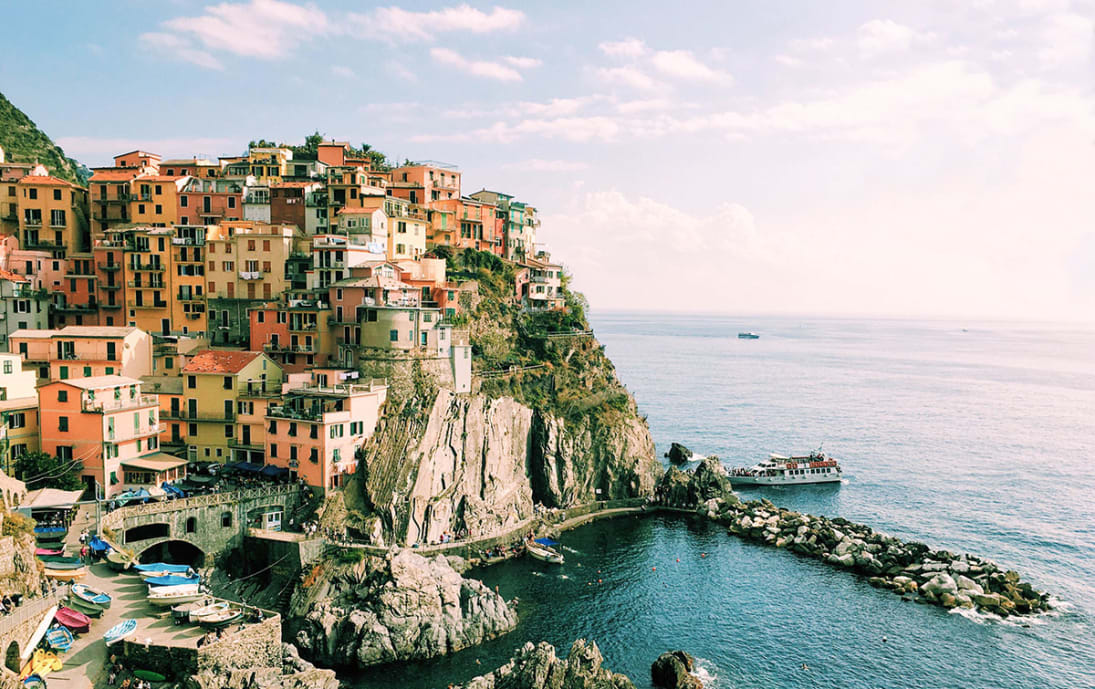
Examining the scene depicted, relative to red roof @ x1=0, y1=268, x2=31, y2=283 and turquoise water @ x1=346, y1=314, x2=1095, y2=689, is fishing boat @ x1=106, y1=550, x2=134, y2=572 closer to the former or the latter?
turquoise water @ x1=346, y1=314, x2=1095, y2=689

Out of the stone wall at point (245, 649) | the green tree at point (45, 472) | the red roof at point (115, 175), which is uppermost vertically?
the red roof at point (115, 175)

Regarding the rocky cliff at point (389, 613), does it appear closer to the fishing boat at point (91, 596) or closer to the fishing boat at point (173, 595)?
the fishing boat at point (173, 595)

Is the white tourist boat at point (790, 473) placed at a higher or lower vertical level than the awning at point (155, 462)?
lower

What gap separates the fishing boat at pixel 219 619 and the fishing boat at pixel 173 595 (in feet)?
9.41

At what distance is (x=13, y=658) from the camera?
112 feet

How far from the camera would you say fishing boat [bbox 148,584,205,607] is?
1660 inches

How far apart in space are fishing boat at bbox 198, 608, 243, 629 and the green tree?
19.9 metres

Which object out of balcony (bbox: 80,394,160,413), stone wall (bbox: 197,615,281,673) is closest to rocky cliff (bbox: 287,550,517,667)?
stone wall (bbox: 197,615,281,673)

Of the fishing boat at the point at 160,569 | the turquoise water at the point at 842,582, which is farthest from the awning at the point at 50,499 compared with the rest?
the turquoise water at the point at 842,582

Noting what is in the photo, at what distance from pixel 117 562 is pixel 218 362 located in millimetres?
19923

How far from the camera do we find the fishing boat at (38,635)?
1373 inches

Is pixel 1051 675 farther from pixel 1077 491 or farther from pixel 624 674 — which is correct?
pixel 1077 491

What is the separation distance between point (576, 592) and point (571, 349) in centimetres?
3370

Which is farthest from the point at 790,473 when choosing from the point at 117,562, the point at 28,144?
the point at 28,144
